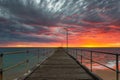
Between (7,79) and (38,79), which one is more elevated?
(38,79)

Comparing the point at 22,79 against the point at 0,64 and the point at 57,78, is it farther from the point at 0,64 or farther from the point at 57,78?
the point at 0,64

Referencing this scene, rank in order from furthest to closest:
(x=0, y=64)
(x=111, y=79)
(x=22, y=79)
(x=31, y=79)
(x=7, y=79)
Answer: (x=7, y=79) < (x=111, y=79) < (x=31, y=79) < (x=22, y=79) < (x=0, y=64)

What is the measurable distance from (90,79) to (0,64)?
4755 mm

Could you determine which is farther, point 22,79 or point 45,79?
point 45,79

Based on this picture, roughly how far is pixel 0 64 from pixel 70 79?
422 cm

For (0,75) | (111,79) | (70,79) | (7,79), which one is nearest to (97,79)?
(70,79)

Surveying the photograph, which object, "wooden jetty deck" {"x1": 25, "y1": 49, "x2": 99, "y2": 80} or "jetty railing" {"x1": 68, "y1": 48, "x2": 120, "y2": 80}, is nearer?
"jetty railing" {"x1": 68, "y1": 48, "x2": 120, "y2": 80}

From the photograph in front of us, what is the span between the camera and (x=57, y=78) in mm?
9375

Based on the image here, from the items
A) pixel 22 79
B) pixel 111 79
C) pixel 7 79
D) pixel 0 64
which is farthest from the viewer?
pixel 7 79

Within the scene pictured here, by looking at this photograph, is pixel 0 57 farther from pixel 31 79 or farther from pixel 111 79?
pixel 111 79

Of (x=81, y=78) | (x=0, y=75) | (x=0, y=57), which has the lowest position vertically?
(x=81, y=78)

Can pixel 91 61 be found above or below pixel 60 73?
above

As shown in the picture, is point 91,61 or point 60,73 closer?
point 91,61

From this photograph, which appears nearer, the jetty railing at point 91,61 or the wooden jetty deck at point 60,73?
the jetty railing at point 91,61
